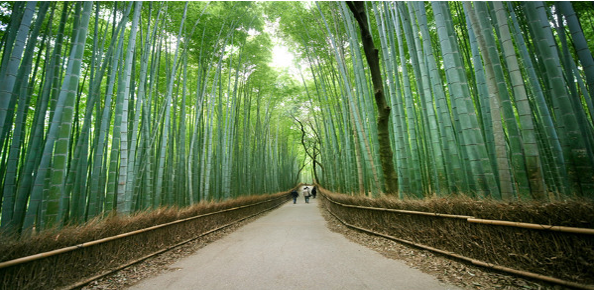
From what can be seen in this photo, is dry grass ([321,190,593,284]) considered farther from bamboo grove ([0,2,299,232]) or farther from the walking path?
bamboo grove ([0,2,299,232])

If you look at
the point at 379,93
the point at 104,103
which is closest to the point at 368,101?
the point at 379,93

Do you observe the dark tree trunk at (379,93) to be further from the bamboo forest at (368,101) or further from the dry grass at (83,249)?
the dry grass at (83,249)

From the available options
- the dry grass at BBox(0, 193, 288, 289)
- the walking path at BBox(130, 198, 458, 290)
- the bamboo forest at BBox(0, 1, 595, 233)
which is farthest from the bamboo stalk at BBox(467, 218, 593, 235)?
the dry grass at BBox(0, 193, 288, 289)

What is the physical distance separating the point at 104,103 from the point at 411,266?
4.53 meters

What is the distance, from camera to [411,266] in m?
2.53

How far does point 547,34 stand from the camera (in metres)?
2.00

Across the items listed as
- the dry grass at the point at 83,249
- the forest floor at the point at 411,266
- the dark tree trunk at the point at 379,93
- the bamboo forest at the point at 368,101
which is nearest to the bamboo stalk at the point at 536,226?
the bamboo forest at the point at 368,101

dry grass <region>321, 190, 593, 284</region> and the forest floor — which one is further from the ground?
dry grass <region>321, 190, 593, 284</region>

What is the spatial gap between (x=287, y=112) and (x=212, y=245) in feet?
41.4

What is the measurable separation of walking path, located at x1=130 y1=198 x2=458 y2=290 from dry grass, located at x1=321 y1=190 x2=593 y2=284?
0.51m

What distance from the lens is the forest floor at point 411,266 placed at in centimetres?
189

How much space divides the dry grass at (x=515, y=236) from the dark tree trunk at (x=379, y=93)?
1.15 metres

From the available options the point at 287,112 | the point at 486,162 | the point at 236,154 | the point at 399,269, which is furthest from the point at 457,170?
the point at 287,112

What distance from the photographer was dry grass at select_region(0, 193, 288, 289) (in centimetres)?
181
